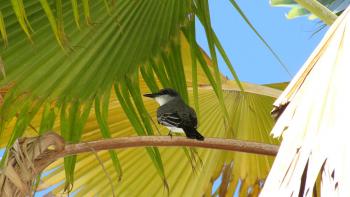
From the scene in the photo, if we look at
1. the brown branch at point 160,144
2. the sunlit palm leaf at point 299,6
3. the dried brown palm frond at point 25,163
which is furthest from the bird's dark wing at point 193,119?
the sunlit palm leaf at point 299,6

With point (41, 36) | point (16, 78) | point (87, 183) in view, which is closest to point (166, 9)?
point (41, 36)

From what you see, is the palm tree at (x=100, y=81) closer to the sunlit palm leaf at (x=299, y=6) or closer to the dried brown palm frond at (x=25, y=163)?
the dried brown palm frond at (x=25, y=163)

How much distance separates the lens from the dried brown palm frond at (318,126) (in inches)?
48.9

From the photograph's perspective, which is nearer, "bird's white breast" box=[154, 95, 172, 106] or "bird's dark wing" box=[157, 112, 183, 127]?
"bird's dark wing" box=[157, 112, 183, 127]

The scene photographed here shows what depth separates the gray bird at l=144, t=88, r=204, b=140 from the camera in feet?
9.65

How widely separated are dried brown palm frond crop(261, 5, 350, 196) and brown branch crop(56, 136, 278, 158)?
33 cm

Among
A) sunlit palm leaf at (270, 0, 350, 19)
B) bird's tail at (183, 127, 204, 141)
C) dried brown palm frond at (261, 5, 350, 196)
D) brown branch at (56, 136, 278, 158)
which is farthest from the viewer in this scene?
sunlit palm leaf at (270, 0, 350, 19)

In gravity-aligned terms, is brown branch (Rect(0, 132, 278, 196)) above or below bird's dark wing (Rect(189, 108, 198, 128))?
above

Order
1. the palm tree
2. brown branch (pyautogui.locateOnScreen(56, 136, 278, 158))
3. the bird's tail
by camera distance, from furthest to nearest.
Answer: the bird's tail, the palm tree, brown branch (pyautogui.locateOnScreen(56, 136, 278, 158))

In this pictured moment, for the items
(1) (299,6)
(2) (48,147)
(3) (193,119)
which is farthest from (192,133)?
(1) (299,6)

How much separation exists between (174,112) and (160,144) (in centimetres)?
97

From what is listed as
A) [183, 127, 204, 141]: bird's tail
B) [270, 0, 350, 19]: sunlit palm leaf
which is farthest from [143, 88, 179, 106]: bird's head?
[270, 0, 350, 19]: sunlit palm leaf

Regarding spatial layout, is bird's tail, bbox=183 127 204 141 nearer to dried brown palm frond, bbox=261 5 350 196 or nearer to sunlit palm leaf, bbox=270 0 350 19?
dried brown palm frond, bbox=261 5 350 196

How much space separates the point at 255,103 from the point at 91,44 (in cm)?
129
